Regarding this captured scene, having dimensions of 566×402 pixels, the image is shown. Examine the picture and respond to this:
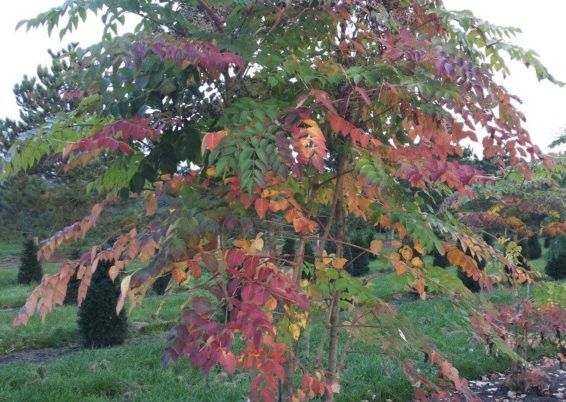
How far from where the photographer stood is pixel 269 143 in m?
1.87

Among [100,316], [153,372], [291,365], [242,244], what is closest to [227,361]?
[242,244]

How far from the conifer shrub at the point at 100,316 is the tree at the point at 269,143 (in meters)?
5.79

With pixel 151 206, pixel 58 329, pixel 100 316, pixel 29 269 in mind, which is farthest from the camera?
pixel 29 269

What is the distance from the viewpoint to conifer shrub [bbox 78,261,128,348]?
7.93 meters

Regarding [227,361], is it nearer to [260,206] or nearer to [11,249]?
[260,206]

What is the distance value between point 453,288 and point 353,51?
108 cm

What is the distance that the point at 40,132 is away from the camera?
2.17m

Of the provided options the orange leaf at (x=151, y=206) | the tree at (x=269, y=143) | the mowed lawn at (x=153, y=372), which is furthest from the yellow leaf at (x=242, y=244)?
the mowed lawn at (x=153, y=372)

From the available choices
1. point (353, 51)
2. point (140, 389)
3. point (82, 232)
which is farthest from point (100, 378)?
point (353, 51)

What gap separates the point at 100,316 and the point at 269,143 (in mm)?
6775

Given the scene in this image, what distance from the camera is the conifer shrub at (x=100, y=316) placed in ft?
26.0

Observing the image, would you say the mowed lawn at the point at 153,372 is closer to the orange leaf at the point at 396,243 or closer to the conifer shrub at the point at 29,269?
the orange leaf at the point at 396,243

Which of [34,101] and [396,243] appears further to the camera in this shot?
[34,101]

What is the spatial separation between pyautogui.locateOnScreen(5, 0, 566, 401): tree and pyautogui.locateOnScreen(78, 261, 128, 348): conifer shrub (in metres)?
5.79
